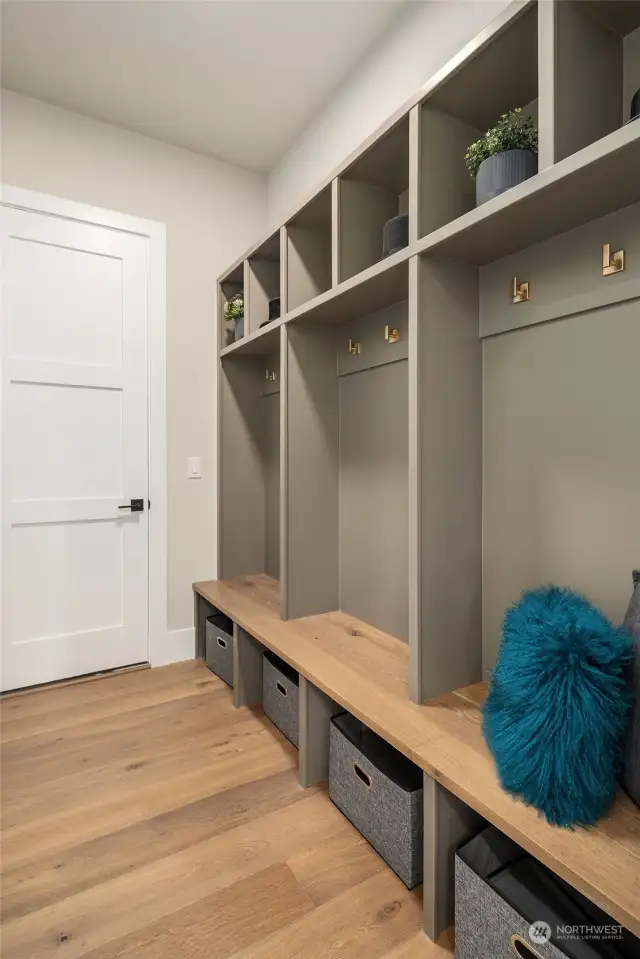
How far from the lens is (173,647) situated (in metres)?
2.68

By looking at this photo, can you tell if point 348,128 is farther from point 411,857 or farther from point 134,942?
point 134,942

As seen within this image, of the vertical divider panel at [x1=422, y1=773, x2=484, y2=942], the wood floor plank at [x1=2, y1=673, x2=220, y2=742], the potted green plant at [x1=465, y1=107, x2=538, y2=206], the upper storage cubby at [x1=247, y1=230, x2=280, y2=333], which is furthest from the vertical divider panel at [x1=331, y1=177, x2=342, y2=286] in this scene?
the wood floor plank at [x1=2, y1=673, x2=220, y2=742]

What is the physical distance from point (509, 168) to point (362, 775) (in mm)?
1665

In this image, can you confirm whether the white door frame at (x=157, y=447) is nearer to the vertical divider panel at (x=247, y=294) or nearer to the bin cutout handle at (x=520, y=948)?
the vertical divider panel at (x=247, y=294)

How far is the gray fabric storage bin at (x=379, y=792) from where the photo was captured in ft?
4.08

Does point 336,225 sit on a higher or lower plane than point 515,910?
higher

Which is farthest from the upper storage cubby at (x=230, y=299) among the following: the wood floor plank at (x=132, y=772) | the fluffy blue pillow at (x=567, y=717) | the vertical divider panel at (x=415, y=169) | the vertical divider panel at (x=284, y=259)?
the fluffy blue pillow at (x=567, y=717)

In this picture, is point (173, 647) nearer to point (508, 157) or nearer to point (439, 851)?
point (439, 851)

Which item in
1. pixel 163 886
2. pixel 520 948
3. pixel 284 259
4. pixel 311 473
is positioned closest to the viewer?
pixel 520 948

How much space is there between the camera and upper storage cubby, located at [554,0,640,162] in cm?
105

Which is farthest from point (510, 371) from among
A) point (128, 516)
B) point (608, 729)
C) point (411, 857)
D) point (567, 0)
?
point (128, 516)

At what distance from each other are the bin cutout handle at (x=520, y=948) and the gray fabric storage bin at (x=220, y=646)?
1.63 m

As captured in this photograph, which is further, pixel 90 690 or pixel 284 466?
pixel 90 690

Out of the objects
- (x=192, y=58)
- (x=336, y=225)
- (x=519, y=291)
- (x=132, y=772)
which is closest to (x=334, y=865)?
(x=132, y=772)
